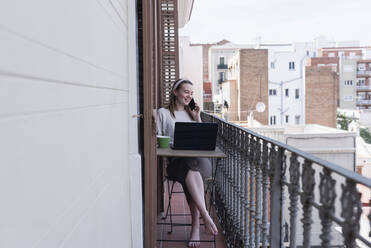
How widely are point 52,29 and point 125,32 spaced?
169 cm

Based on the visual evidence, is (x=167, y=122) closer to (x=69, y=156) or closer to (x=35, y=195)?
(x=69, y=156)

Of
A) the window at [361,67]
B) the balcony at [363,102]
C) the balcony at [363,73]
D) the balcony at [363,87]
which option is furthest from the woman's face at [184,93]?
the balcony at [363,102]

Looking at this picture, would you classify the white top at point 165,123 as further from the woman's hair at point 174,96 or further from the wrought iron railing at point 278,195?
the wrought iron railing at point 278,195

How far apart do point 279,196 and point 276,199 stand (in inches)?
1.3

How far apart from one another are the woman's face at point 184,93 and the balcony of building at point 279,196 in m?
0.39

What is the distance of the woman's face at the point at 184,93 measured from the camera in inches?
160

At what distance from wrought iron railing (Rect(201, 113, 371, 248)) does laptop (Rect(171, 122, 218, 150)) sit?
0.16 meters

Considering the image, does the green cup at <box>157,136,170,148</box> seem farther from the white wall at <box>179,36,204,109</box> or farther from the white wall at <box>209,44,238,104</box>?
the white wall at <box>209,44,238,104</box>

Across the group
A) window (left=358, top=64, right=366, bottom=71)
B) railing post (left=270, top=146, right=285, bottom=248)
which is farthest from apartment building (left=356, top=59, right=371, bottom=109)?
railing post (left=270, top=146, right=285, bottom=248)

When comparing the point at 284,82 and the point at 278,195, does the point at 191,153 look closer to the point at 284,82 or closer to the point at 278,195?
the point at 278,195

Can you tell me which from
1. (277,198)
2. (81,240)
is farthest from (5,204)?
(277,198)

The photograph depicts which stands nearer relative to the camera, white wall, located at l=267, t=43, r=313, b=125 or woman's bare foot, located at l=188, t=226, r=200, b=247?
woman's bare foot, located at l=188, t=226, r=200, b=247

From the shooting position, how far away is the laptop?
3457 millimetres

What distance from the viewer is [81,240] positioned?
59.9 inches
